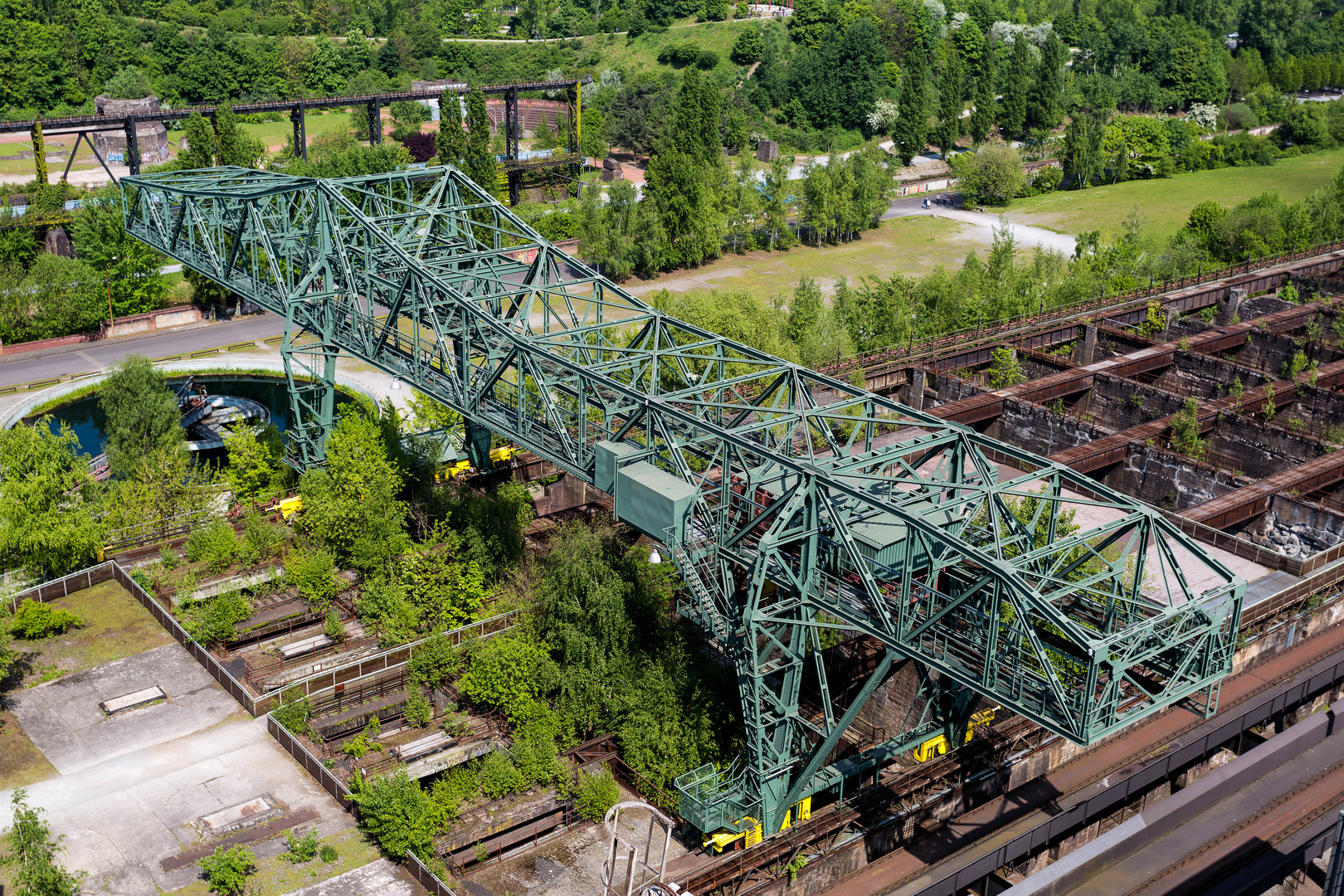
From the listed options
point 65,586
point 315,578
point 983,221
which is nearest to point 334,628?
point 315,578

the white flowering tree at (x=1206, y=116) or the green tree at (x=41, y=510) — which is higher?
the white flowering tree at (x=1206, y=116)

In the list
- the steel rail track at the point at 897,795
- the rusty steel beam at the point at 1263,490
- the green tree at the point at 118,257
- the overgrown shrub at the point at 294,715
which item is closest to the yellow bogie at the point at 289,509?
the overgrown shrub at the point at 294,715

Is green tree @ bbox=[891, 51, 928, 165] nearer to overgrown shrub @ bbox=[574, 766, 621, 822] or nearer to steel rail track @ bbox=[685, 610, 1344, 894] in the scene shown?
steel rail track @ bbox=[685, 610, 1344, 894]

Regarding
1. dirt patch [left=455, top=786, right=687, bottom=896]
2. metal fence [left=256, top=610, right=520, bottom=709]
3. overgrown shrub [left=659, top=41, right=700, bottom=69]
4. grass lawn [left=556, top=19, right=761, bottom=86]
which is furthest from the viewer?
grass lawn [left=556, top=19, right=761, bottom=86]

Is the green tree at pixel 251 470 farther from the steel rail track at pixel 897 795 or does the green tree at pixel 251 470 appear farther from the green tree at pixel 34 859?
the steel rail track at pixel 897 795

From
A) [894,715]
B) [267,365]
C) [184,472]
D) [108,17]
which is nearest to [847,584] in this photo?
[894,715]

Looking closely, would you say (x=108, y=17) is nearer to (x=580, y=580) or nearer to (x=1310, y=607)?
(x=580, y=580)

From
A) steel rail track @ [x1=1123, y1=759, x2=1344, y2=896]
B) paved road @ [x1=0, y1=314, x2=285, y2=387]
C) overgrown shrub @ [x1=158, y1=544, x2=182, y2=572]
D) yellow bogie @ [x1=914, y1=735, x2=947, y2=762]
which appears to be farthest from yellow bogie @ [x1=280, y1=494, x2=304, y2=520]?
steel rail track @ [x1=1123, y1=759, x2=1344, y2=896]

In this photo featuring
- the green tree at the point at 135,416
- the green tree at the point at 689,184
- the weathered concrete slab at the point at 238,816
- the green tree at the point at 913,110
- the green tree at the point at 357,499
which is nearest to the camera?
the weathered concrete slab at the point at 238,816
